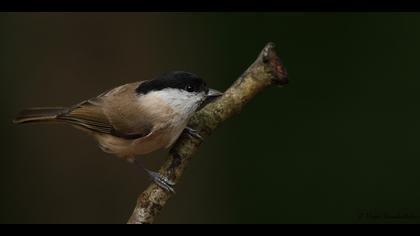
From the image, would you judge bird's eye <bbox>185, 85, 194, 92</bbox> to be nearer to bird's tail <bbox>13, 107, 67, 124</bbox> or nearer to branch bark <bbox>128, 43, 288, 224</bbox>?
branch bark <bbox>128, 43, 288, 224</bbox>

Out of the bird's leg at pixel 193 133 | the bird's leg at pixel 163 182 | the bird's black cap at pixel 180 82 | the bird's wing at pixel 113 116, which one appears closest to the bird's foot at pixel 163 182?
the bird's leg at pixel 163 182

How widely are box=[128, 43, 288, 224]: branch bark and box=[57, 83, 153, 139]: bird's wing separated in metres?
0.30

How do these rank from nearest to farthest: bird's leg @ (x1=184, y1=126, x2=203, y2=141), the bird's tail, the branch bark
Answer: the branch bark → bird's leg @ (x1=184, y1=126, x2=203, y2=141) → the bird's tail

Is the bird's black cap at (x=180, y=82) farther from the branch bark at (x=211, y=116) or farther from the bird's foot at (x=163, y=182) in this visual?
the bird's foot at (x=163, y=182)

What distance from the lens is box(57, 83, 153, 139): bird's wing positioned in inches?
140

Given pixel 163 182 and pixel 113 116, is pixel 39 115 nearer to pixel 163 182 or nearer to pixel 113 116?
pixel 113 116

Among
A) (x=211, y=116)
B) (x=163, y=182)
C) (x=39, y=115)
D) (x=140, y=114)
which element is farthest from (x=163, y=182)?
(x=39, y=115)

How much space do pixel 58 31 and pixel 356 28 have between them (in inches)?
95.6

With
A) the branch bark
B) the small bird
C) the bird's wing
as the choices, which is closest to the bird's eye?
the small bird

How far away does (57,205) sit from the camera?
502 cm

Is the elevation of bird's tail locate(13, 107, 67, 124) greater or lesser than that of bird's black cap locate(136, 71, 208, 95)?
lesser

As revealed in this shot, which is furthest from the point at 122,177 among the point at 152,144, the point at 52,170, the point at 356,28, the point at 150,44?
the point at 356,28

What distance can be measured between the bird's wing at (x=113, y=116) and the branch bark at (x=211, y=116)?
11.7 inches

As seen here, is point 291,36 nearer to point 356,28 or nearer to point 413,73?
point 356,28
